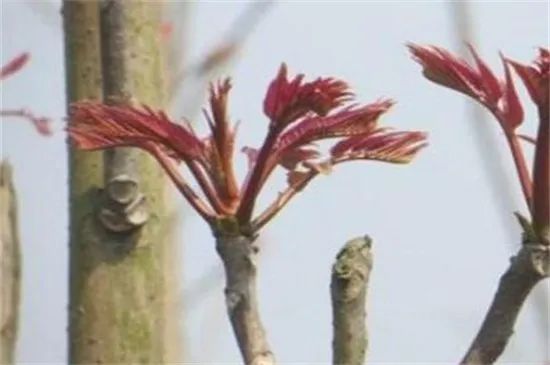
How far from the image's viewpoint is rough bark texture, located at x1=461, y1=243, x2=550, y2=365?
2.61 feet

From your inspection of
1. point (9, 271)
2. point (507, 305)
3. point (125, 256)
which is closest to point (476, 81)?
point (507, 305)

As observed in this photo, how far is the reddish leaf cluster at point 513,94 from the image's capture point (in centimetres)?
79

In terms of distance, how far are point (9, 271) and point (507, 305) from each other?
495 mm

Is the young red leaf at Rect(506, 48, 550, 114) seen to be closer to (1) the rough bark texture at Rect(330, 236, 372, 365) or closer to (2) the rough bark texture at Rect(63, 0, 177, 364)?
(1) the rough bark texture at Rect(330, 236, 372, 365)

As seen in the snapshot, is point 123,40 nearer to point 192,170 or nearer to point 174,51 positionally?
point 192,170

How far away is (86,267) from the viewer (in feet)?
Answer: 3.25

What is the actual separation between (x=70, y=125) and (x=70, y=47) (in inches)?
10.7

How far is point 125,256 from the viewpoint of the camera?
39.0 inches

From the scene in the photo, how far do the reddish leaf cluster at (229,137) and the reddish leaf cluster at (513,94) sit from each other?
0.04 meters

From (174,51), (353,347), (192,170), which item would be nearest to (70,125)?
(192,170)

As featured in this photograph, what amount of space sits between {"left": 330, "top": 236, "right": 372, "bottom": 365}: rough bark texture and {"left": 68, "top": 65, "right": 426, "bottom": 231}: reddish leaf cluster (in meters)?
0.06

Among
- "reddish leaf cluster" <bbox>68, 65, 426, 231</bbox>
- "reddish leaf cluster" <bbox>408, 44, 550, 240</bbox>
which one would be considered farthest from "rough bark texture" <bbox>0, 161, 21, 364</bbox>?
"reddish leaf cluster" <bbox>408, 44, 550, 240</bbox>

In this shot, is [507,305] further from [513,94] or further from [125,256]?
[125,256]

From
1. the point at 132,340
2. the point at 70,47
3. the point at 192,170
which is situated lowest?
the point at 132,340
